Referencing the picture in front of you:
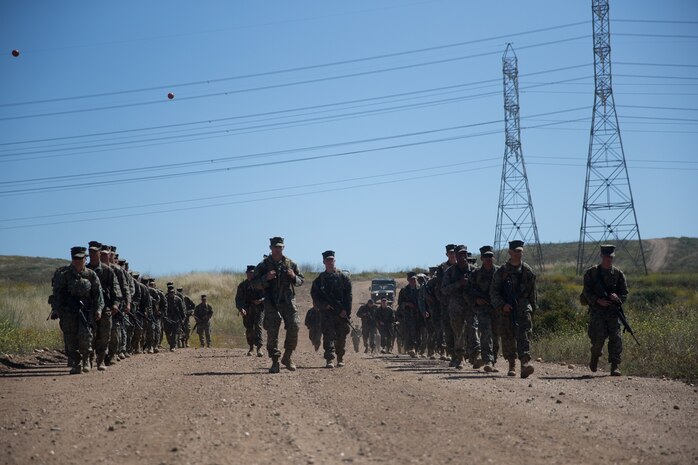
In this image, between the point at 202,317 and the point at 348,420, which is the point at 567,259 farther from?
the point at 348,420

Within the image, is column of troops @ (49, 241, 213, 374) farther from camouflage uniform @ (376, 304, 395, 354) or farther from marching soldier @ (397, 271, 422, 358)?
camouflage uniform @ (376, 304, 395, 354)

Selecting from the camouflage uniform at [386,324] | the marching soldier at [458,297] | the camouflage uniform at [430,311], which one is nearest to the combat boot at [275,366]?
the marching soldier at [458,297]

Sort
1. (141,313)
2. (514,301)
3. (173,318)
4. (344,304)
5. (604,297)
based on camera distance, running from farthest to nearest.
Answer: (173,318), (141,313), (344,304), (604,297), (514,301)

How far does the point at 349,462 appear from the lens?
7.62 meters

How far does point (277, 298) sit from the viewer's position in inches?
684

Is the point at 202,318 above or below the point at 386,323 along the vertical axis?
above

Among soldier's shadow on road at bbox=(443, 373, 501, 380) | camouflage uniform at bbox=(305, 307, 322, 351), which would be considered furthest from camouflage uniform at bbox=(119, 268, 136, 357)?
camouflage uniform at bbox=(305, 307, 322, 351)

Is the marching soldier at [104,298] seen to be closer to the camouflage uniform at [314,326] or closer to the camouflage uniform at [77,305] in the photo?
the camouflage uniform at [77,305]

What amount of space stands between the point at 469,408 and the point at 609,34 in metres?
35.7

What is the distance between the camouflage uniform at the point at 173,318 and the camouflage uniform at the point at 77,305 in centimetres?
1506

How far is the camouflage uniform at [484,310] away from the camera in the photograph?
17.7 metres

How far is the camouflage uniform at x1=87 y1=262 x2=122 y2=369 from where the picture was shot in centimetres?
1883

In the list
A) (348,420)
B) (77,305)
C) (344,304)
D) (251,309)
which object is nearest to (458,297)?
(344,304)

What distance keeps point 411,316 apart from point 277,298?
1081 centimetres
